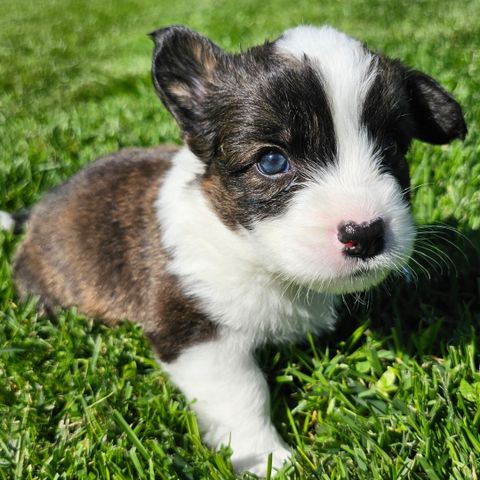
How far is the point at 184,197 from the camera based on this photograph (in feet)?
12.4

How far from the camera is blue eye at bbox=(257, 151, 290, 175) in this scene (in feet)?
10.3

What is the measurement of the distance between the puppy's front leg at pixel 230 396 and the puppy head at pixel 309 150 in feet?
2.01

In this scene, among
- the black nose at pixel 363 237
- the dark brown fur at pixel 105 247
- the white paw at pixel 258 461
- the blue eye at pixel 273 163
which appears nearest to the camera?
the black nose at pixel 363 237

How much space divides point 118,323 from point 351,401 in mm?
1586

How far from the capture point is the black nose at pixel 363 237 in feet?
9.32

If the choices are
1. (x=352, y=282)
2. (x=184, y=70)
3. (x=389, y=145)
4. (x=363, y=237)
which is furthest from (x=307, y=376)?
(x=184, y=70)

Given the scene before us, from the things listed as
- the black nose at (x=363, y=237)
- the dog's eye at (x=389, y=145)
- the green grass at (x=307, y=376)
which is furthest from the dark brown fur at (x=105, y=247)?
the dog's eye at (x=389, y=145)

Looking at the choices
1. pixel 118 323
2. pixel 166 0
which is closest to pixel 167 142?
pixel 118 323

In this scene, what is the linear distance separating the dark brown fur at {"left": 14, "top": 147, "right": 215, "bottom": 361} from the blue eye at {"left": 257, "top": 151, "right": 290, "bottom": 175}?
3.14 feet

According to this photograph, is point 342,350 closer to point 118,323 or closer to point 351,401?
point 351,401

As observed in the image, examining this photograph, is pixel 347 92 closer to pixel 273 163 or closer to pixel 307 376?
pixel 273 163

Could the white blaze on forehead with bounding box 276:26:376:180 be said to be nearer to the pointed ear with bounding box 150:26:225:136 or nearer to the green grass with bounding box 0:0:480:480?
the pointed ear with bounding box 150:26:225:136

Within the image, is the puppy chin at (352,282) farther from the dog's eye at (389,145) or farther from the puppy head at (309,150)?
the dog's eye at (389,145)

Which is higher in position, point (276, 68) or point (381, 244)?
point (276, 68)
